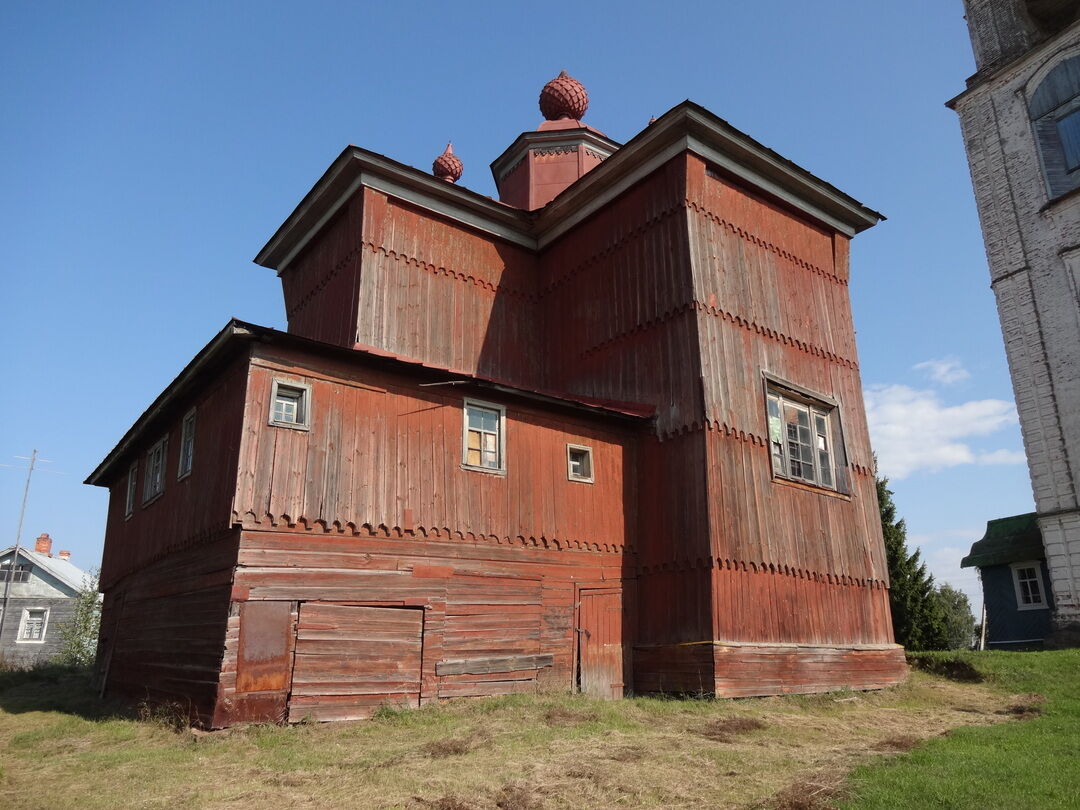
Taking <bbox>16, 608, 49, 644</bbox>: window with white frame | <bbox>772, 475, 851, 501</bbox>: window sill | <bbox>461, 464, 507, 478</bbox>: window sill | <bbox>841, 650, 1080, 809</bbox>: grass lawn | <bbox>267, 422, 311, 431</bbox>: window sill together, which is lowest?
<bbox>841, 650, 1080, 809</bbox>: grass lawn

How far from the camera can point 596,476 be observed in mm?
16672

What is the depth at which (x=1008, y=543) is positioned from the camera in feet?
96.6

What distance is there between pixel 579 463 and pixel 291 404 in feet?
20.5

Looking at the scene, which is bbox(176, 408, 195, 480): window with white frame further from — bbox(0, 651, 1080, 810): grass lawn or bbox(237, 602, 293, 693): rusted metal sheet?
bbox(0, 651, 1080, 810): grass lawn

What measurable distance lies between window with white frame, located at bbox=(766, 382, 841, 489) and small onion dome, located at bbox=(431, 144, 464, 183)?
50.7 feet

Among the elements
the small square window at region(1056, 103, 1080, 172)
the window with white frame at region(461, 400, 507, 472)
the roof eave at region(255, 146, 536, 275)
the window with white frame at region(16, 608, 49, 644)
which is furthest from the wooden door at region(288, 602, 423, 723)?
the window with white frame at region(16, 608, 49, 644)

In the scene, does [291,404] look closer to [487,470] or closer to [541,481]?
[487,470]

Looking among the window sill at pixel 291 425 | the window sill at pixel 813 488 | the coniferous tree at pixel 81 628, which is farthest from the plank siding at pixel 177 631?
the coniferous tree at pixel 81 628

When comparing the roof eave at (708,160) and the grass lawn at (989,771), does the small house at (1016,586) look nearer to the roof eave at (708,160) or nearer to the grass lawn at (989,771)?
the roof eave at (708,160)

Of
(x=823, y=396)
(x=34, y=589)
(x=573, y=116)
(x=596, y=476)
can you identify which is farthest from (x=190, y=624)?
(x=34, y=589)

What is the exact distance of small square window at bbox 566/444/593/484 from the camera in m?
16.3

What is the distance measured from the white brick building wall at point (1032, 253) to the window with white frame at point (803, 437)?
38.5 feet

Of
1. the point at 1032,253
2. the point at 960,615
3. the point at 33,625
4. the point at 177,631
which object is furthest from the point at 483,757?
the point at 960,615

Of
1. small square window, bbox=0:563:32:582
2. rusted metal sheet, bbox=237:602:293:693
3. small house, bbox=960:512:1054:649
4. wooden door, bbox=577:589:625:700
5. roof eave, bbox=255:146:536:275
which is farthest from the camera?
small square window, bbox=0:563:32:582
